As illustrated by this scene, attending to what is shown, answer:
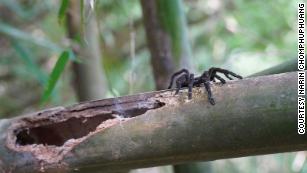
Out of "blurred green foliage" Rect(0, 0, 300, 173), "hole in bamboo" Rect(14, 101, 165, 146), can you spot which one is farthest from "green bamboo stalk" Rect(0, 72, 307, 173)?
"blurred green foliage" Rect(0, 0, 300, 173)

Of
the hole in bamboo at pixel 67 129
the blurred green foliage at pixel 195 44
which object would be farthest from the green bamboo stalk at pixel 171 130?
the blurred green foliage at pixel 195 44

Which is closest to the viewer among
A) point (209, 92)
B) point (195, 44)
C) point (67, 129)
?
point (209, 92)

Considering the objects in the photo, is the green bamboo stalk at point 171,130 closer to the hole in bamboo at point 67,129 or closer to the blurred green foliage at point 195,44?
the hole in bamboo at point 67,129

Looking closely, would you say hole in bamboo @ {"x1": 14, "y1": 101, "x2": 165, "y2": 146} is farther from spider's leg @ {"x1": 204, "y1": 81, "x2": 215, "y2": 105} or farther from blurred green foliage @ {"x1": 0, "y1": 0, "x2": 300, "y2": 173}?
blurred green foliage @ {"x1": 0, "y1": 0, "x2": 300, "y2": 173}

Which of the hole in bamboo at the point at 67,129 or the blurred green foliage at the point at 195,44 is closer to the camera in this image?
the hole in bamboo at the point at 67,129

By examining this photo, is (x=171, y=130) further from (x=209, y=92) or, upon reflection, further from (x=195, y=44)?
(x=195, y=44)

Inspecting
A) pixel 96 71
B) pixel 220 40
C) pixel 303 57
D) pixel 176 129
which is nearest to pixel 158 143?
pixel 176 129

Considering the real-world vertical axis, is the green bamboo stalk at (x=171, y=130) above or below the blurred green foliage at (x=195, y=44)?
below

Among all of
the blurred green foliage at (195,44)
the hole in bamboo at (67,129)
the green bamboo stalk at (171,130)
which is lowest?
the green bamboo stalk at (171,130)

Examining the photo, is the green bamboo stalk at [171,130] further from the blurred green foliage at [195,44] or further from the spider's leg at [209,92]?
the blurred green foliage at [195,44]

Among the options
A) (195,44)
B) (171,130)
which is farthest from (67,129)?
(195,44)
